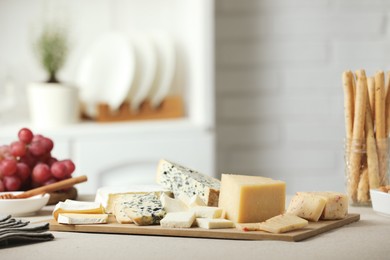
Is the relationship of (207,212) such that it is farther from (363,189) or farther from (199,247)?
(363,189)

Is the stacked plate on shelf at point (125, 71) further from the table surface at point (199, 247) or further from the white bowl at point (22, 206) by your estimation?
the table surface at point (199, 247)

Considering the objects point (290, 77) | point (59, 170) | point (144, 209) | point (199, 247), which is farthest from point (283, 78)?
point (199, 247)

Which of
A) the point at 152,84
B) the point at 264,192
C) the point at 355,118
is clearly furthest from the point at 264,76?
the point at 264,192

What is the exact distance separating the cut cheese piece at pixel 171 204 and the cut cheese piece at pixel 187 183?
0.20 ft

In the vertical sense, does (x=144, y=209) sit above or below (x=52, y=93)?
below

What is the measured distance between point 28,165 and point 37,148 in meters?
0.05

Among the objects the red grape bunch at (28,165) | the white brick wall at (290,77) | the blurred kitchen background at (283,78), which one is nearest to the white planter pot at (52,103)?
the blurred kitchen background at (283,78)

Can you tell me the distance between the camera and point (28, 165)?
1.81 meters

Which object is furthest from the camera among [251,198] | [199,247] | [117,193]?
[117,193]

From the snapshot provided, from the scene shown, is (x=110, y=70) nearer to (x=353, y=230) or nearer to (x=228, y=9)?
(x=228, y=9)

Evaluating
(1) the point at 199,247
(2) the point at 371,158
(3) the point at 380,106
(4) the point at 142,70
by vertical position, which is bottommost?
(1) the point at 199,247

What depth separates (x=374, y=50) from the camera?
10.5 feet

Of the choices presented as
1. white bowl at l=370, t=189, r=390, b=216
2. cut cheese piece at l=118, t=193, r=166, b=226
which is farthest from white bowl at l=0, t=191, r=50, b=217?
white bowl at l=370, t=189, r=390, b=216

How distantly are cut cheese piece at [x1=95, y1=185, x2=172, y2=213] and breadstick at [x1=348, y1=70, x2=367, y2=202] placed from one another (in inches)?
16.5
